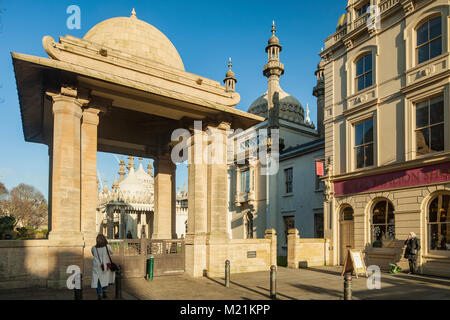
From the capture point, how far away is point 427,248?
1589cm

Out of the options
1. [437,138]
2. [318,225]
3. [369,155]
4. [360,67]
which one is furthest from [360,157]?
[318,225]

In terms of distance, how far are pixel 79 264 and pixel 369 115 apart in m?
15.9

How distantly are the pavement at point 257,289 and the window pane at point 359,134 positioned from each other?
7721mm

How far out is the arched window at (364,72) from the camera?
19656 mm

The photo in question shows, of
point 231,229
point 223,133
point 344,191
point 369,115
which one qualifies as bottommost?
point 231,229

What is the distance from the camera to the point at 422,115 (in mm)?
16609

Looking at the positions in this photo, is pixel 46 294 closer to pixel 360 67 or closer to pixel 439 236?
pixel 439 236

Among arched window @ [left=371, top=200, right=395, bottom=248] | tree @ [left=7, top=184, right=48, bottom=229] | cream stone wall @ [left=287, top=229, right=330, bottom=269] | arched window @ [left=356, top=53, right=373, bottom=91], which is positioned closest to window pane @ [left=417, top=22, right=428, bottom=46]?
arched window @ [left=356, top=53, right=373, bottom=91]

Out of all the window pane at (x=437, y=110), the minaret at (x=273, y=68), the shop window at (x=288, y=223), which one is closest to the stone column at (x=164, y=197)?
the window pane at (x=437, y=110)

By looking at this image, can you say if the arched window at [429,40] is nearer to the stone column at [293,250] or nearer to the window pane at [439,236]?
the window pane at [439,236]

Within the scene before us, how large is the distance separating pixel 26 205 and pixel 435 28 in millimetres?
69835

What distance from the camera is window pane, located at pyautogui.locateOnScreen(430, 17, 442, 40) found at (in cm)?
1617
